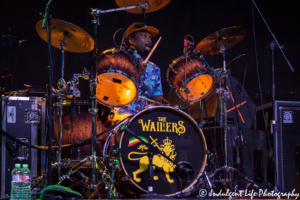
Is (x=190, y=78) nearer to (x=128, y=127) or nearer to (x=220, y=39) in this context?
(x=220, y=39)

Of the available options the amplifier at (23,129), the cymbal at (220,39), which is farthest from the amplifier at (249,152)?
the amplifier at (23,129)

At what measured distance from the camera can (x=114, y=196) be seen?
318cm

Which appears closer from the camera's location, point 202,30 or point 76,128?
point 76,128

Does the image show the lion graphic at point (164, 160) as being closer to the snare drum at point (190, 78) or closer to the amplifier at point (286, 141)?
the snare drum at point (190, 78)

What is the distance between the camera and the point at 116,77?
153 inches

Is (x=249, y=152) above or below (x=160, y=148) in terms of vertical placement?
below

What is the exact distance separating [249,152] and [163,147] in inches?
53.6

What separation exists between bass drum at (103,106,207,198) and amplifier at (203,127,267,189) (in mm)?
549

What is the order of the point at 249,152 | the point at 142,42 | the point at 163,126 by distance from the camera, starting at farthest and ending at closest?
the point at 142,42 → the point at 249,152 → the point at 163,126

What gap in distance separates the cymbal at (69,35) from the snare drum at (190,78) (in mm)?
1047

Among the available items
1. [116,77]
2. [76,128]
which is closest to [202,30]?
[116,77]

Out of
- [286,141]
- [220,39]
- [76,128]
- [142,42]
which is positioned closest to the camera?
[76,128]

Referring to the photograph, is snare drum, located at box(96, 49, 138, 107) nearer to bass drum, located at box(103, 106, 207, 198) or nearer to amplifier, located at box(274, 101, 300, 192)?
bass drum, located at box(103, 106, 207, 198)

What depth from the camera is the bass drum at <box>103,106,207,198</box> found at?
11.9 feet
